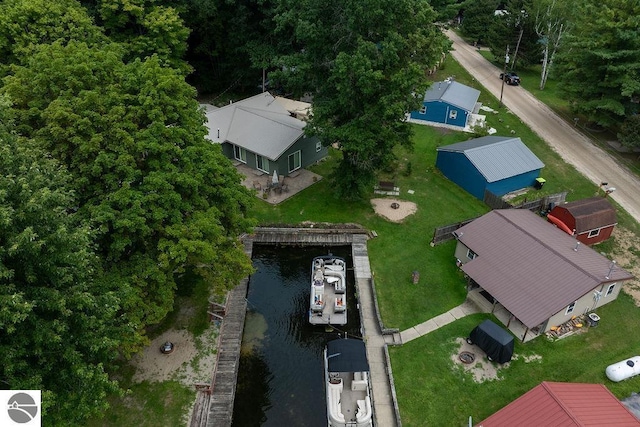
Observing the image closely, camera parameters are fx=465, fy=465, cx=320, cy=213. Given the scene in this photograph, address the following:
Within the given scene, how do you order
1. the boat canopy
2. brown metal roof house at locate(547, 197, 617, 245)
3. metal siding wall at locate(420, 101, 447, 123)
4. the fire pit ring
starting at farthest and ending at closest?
metal siding wall at locate(420, 101, 447, 123)
brown metal roof house at locate(547, 197, 617, 245)
the fire pit ring
the boat canopy

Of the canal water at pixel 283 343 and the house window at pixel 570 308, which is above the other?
the house window at pixel 570 308

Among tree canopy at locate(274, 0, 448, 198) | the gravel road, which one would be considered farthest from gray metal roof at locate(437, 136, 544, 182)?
the gravel road

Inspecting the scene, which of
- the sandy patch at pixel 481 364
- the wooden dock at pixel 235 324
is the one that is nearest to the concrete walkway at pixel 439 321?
the sandy patch at pixel 481 364

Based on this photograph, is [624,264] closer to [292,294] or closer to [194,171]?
[292,294]

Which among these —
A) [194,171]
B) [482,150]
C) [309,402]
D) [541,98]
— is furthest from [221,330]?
[541,98]

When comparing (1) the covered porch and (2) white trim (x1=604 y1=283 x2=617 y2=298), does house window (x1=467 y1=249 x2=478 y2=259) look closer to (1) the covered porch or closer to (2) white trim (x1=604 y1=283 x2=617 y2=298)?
(1) the covered porch

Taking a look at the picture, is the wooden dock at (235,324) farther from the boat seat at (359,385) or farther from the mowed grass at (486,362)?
the boat seat at (359,385)
